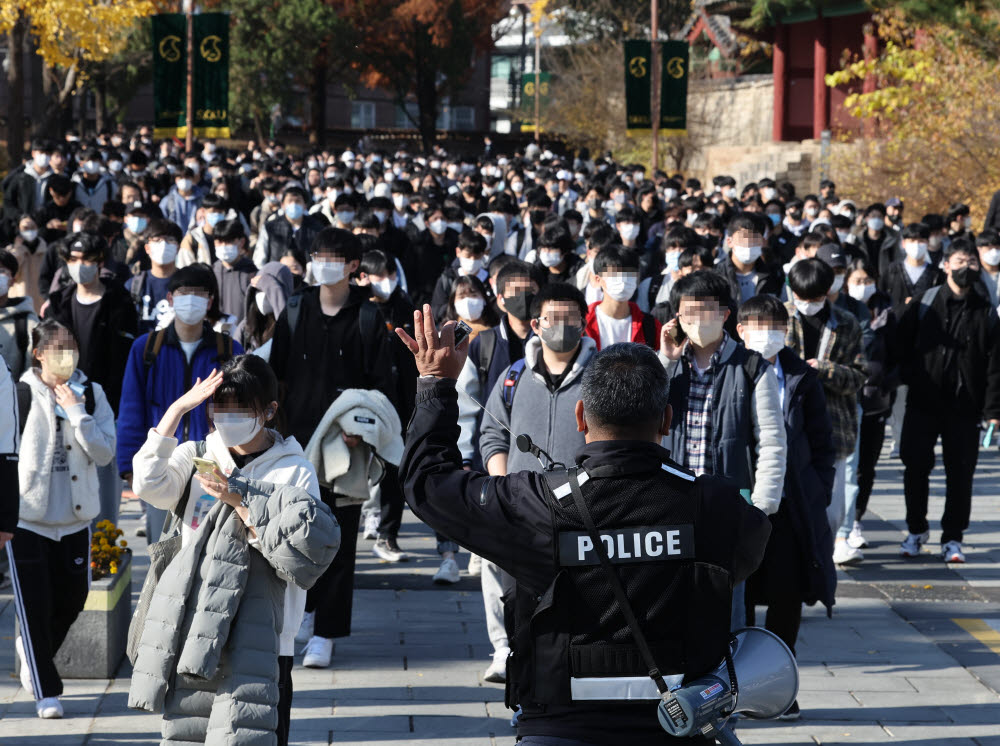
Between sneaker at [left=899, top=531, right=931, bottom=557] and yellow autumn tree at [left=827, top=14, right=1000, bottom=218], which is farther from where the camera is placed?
yellow autumn tree at [left=827, top=14, right=1000, bottom=218]

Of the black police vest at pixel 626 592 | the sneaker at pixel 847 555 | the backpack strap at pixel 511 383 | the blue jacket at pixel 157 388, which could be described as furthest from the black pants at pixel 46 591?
the sneaker at pixel 847 555

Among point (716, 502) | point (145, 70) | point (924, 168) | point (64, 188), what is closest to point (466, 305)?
point (716, 502)

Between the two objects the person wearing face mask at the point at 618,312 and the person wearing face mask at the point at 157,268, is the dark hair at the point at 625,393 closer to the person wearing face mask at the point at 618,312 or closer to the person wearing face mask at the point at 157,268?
the person wearing face mask at the point at 618,312

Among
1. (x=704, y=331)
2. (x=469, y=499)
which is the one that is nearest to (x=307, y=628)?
(x=704, y=331)

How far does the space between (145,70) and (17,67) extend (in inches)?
972

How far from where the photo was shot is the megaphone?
3.13m

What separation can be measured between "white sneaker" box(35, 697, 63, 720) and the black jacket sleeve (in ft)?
9.54

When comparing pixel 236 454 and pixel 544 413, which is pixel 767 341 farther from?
pixel 236 454

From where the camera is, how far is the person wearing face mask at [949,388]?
8828 millimetres

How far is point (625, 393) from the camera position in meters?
3.33

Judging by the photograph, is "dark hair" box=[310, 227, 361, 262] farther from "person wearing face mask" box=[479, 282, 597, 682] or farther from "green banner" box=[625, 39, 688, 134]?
"green banner" box=[625, 39, 688, 134]

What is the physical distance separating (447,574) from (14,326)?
2734 mm

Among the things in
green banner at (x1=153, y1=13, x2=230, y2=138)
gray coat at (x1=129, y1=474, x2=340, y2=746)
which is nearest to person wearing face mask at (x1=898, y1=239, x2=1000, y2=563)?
gray coat at (x1=129, y1=474, x2=340, y2=746)

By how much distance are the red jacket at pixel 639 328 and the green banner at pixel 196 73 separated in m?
16.2
